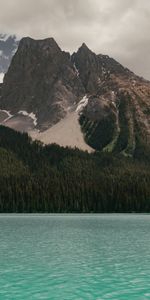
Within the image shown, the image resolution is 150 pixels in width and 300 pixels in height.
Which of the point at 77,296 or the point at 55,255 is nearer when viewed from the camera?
the point at 77,296

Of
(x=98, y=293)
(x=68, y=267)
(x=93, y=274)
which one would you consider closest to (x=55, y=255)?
(x=68, y=267)

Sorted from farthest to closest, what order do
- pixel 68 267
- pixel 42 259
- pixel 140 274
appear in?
pixel 42 259, pixel 68 267, pixel 140 274

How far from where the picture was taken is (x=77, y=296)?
40438 millimetres

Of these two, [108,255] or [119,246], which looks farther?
[119,246]

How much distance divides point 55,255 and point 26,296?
981 inches

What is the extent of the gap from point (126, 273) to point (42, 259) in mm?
13936

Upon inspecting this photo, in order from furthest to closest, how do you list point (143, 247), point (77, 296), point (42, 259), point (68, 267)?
point (143, 247) < point (42, 259) < point (68, 267) < point (77, 296)

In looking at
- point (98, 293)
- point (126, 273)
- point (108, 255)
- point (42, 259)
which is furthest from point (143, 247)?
point (98, 293)

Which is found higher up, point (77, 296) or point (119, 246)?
point (119, 246)

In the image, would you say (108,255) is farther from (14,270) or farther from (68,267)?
(14,270)

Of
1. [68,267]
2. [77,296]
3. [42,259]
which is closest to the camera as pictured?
[77,296]

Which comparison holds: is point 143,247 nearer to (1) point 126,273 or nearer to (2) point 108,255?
(2) point 108,255

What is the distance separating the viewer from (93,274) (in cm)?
5062

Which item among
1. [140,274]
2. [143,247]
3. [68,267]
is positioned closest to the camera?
[140,274]
